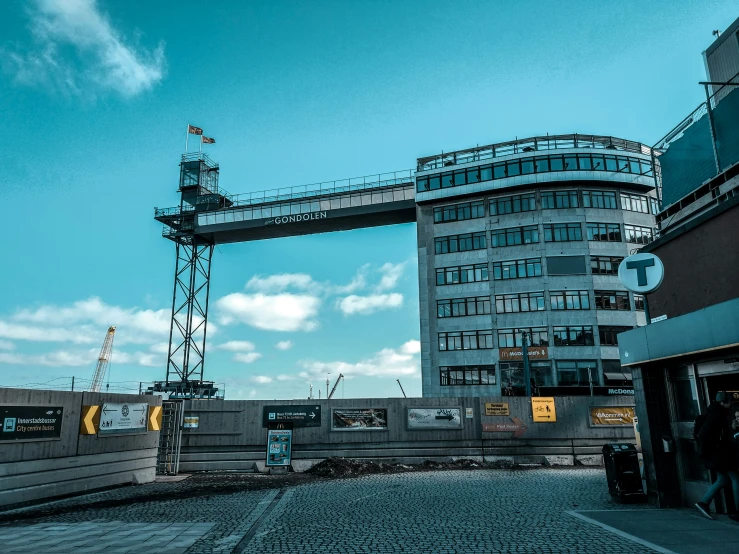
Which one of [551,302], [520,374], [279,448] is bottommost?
[279,448]

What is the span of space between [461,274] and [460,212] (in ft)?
19.9

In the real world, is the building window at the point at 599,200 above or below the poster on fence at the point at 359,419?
above

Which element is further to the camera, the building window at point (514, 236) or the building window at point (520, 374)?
the building window at point (514, 236)

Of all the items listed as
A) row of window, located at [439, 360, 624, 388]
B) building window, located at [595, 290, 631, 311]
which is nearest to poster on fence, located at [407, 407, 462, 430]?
row of window, located at [439, 360, 624, 388]

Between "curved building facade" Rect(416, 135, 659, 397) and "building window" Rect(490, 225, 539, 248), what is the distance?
0.09 m

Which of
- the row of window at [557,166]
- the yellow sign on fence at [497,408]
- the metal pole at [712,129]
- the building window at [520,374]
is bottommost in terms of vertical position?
the yellow sign on fence at [497,408]

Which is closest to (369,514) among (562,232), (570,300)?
(570,300)

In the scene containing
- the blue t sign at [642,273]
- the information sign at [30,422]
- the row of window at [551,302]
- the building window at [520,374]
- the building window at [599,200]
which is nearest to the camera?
the blue t sign at [642,273]

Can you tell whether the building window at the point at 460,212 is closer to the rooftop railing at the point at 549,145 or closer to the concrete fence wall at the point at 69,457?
the rooftop railing at the point at 549,145

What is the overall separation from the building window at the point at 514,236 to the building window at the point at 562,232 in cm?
100

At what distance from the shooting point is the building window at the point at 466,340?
153 ft

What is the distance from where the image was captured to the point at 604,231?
1844 inches

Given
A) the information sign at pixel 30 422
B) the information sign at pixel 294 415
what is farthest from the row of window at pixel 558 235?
the information sign at pixel 30 422

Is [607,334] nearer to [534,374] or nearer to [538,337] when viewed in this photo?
[538,337]
